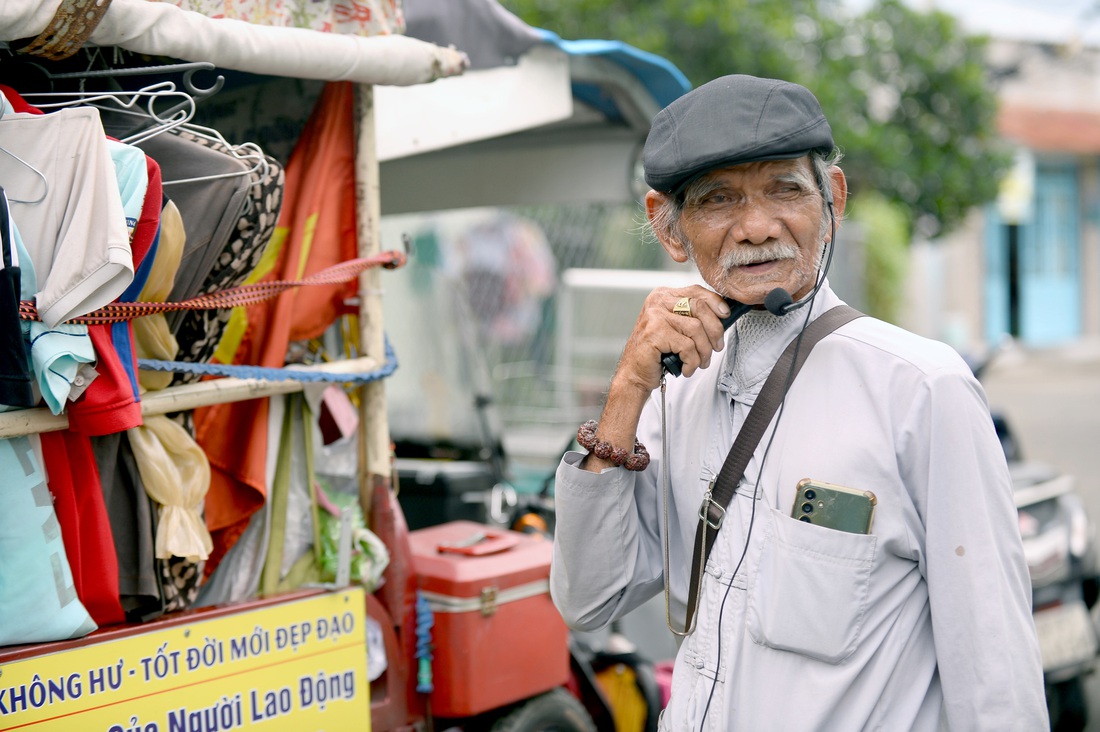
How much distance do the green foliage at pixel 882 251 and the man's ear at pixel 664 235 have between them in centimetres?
1087

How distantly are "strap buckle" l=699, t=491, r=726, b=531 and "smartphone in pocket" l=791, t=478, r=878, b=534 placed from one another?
136 mm

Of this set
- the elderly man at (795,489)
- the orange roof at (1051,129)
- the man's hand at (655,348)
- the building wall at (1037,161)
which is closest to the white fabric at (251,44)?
the elderly man at (795,489)

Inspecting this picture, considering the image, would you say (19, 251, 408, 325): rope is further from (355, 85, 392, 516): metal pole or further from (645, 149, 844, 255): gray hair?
(645, 149, 844, 255): gray hair

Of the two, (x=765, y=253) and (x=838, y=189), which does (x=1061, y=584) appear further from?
(x=765, y=253)

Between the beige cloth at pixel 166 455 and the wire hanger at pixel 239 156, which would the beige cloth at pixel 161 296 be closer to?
the beige cloth at pixel 166 455

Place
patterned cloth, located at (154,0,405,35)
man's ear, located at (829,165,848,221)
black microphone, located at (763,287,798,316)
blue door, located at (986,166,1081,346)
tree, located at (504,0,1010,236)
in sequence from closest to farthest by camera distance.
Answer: black microphone, located at (763,287,798,316)
man's ear, located at (829,165,848,221)
patterned cloth, located at (154,0,405,35)
tree, located at (504,0,1010,236)
blue door, located at (986,166,1081,346)

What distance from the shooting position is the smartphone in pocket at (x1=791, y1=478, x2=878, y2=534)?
1620 mm

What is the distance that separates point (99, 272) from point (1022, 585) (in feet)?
5.09

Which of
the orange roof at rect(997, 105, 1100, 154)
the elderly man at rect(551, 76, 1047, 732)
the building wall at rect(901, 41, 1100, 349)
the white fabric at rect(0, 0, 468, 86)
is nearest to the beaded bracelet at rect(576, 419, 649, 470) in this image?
the elderly man at rect(551, 76, 1047, 732)

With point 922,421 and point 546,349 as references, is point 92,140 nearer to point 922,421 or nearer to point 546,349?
point 922,421

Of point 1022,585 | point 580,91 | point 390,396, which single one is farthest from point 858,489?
point 390,396

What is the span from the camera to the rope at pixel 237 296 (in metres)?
1.98

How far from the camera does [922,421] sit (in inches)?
64.4

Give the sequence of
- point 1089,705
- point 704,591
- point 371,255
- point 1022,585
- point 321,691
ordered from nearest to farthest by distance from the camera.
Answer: point 1022,585 < point 704,591 < point 321,691 < point 371,255 < point 1089,705
